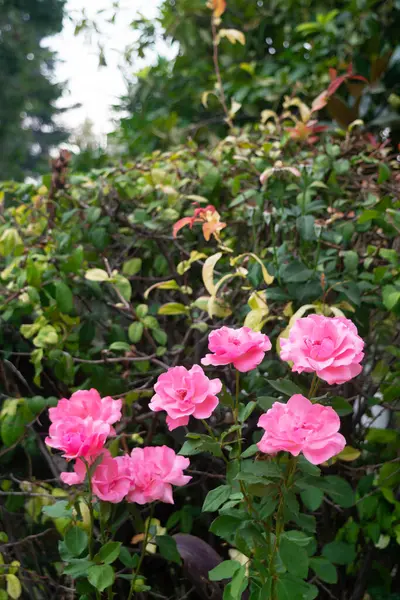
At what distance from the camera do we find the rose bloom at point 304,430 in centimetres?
90

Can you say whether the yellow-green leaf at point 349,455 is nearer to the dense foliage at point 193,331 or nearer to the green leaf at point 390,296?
the dense foliage at point 193,331

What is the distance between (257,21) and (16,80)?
486 inches

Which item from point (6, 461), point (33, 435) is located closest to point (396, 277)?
point (33, 435)

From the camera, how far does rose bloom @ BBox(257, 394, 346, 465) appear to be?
0.90 m

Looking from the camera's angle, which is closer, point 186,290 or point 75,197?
point 186,290

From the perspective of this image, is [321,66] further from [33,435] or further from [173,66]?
[33,435]

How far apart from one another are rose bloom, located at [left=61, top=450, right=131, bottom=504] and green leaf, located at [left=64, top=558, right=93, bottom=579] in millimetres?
109

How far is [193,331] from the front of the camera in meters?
1.83

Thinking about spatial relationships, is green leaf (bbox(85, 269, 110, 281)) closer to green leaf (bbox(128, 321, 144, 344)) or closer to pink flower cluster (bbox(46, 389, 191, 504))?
green leaf (bbox(128, 321, 144, 344))

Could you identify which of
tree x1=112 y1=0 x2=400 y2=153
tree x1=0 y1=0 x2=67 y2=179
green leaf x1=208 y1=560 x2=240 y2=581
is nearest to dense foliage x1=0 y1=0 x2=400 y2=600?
green leaf x1=208 y1=560 x2=240 y2=581

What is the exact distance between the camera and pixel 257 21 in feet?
12.0

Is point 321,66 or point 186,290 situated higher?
point 321,66

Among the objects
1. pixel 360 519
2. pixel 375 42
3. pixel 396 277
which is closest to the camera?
pixel 396 277

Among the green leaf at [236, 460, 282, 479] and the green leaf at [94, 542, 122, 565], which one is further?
the green leaf at [94, 542, 122, 565]
